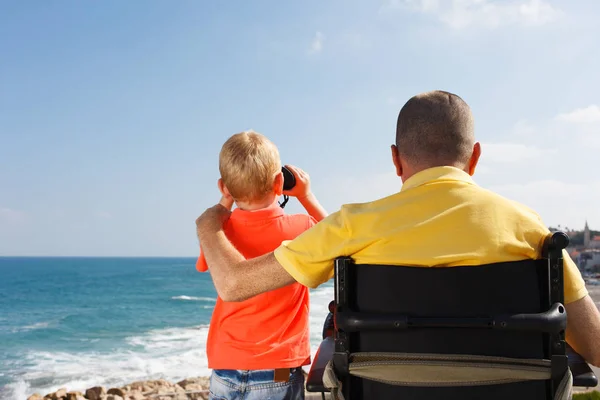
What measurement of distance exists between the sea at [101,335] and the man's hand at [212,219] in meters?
14.9

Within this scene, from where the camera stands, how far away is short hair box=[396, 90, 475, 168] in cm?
177

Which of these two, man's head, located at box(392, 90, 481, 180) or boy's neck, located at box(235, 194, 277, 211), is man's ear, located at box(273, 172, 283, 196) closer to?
boy's neck, located at box(235, 194, 277, 211)

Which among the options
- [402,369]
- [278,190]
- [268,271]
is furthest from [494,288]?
[278,190]

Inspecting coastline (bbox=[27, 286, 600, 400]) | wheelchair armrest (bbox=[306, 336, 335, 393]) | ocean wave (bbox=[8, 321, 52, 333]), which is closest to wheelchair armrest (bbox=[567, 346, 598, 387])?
wheelchair armrest (bbox=[306, 336, 335, 393])

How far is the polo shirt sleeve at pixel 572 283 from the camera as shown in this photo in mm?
1654

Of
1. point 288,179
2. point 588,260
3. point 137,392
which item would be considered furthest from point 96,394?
point 588,260

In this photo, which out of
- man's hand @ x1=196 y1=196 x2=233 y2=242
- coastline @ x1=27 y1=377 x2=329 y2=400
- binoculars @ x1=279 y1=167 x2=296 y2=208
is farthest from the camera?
coastline @ x1=27 y1=377 x2=329 y2=400

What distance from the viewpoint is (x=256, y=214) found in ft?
7.69

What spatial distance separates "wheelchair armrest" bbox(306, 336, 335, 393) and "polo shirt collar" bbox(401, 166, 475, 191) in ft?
1.77

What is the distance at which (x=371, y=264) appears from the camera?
5.36 ft

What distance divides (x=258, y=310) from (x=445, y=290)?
87cm

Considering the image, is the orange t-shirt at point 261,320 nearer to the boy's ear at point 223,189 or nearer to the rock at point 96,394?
the boy's ear at point 223,189

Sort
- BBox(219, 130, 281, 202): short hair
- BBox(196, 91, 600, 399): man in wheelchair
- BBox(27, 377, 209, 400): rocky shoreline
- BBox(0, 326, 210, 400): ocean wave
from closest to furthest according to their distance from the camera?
1. BBox(196, 91, 600, 399): man in wheelchair
2. BBox(219, 130, 281, 202): short hair
3. BBox(27, 377, 209, 400): rocky shoreline
4. BBox(0, 326, 210, 400): ocean wave

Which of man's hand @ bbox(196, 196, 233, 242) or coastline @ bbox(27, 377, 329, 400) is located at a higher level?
man's hand @ bbox(196, 196, 233, 242)
